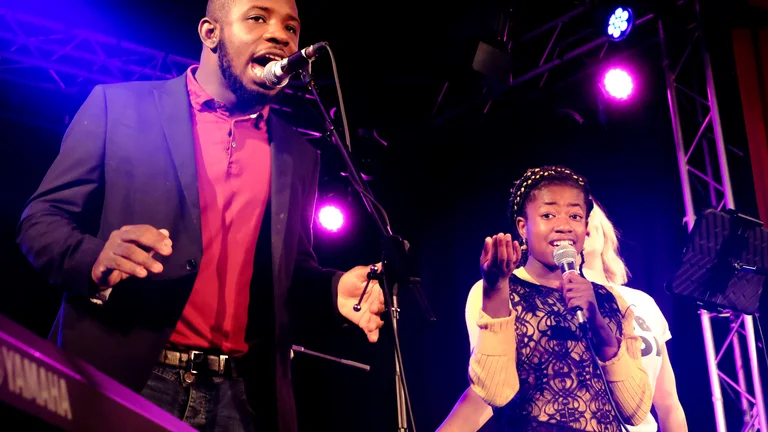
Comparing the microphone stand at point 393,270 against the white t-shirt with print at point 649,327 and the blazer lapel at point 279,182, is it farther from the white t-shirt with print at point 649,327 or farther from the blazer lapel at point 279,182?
the white t-shirt with print at point 649,327

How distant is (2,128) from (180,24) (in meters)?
1.51

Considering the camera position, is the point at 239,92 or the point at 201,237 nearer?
the point at 201,237

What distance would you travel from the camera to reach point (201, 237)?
7.08ft

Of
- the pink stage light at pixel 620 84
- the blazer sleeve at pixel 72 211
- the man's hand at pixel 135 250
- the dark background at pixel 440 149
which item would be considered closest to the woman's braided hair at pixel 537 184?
the dark background at pixel 440 149

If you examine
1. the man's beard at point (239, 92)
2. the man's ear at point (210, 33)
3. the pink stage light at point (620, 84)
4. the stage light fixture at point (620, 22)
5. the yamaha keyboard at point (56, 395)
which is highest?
the stage light fixture at point (620, 22)

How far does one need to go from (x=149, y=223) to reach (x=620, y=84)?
14.9ft

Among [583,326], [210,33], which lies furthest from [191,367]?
[583,326]

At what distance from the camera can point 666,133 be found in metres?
5.63

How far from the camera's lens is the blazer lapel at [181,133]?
2.21 m

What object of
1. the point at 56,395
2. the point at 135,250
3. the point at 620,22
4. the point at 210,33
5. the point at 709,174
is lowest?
the point at 56,395

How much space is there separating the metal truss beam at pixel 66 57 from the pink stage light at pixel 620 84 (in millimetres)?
3340

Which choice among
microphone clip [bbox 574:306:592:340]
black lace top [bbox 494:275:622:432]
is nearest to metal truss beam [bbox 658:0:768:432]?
black lace top [bbox 494:275:622:432]

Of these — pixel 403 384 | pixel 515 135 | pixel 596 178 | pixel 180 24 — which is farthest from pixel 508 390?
pixel 180 24

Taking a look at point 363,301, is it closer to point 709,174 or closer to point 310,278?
point 310,278
